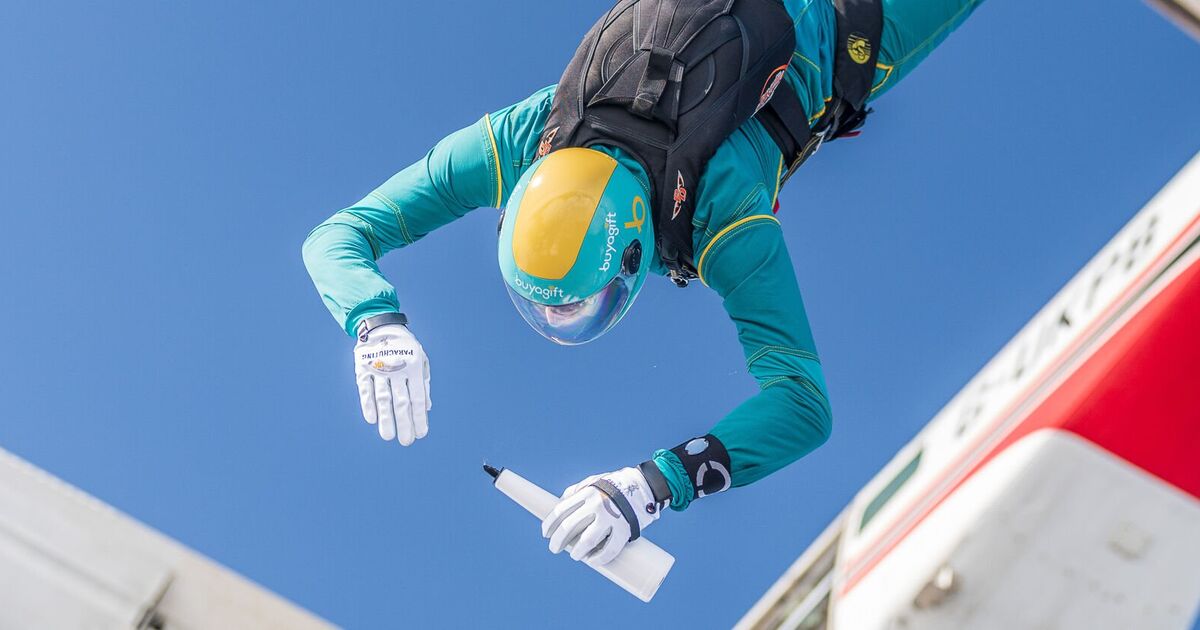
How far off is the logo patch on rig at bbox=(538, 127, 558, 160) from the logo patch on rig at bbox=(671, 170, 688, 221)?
1.15ft

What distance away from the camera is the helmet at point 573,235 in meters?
2.96

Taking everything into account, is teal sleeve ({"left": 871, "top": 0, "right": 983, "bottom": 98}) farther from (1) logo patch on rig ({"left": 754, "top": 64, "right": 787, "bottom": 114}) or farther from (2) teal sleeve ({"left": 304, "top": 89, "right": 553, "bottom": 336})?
(2) teal sleeve ({"left": 304, "top": 89, "right": 553, "bottom": 336})

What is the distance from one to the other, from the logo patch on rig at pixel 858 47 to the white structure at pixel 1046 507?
176 centimetres

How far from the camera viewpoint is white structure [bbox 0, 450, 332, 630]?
4.53 ft

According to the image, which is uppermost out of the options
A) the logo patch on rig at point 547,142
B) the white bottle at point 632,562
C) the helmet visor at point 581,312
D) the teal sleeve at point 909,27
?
the teal sleeve at point 909,27

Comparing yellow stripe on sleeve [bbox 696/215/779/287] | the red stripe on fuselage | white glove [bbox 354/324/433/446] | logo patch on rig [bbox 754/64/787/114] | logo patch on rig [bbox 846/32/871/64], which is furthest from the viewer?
logo patch on rig [bbox 846/32/871/64]

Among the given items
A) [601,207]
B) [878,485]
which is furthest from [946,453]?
[601,207]

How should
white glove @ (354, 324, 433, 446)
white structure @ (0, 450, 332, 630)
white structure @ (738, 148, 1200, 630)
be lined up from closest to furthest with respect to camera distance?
white structure @ (0, 450, 332, 630) → white structure @ (738, 148, 1200, 630) → white glove @ (354, 324, 433, 446)

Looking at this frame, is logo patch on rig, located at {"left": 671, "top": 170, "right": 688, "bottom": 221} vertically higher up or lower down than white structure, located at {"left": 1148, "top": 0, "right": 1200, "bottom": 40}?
lower down

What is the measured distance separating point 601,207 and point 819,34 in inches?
38.6

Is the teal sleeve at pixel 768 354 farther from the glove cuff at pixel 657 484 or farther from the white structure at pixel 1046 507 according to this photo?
the white structure at pixel 1046 507

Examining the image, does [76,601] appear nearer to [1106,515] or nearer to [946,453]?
[946,453]

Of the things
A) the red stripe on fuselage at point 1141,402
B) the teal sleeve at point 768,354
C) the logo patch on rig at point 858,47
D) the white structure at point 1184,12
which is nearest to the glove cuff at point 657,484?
the teal sleeve at point 768,354

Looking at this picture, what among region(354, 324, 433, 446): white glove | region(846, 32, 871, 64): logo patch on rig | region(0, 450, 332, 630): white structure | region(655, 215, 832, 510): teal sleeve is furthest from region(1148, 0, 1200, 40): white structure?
region(0, 450, 332, 630): white structure
